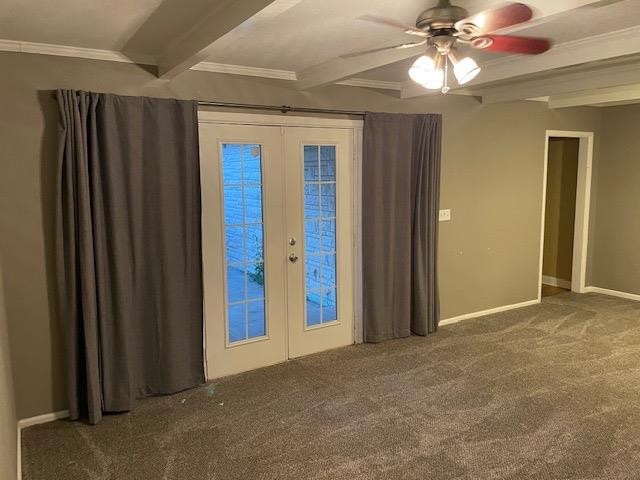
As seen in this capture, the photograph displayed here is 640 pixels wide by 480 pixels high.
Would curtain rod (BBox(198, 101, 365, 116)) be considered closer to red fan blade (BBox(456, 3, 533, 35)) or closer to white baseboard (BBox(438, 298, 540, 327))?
red fan blade (BBox(456, 3, 533, 35))

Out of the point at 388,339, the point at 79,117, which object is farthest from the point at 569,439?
the point at 79,117

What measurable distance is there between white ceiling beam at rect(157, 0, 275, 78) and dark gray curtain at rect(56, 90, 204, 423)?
30 cm

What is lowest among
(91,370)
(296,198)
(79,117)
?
(91,370)

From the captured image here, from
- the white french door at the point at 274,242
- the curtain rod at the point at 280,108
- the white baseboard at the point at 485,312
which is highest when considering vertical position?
the curtain rod at the point at 280,108

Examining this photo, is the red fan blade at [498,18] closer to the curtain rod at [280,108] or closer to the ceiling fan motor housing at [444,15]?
the ceiling fan motor housing at [444,15]

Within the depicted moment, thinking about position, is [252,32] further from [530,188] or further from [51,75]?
[530,188]

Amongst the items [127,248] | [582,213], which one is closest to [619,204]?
[582,213]

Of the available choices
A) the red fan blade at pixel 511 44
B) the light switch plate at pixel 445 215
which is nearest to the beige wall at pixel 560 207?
the light switch plate at pixel 445 215

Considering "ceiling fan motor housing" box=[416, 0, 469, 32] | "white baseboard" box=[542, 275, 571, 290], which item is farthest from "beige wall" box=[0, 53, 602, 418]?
"ceiling fan motor housing" box=[416, 0, 469, 32]

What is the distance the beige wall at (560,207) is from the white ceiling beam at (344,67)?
13.2 ft

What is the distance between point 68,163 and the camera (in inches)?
122

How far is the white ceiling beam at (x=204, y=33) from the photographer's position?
2.22m

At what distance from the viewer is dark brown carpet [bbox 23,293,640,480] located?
276 centimetres

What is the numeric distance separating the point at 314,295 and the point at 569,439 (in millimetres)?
2203
